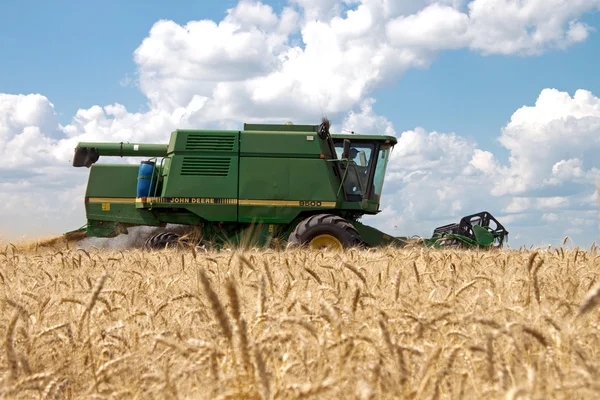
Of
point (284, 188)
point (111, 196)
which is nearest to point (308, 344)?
point (284, 188)

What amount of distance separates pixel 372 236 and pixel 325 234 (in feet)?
4.63

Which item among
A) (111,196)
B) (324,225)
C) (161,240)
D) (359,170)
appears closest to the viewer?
(324,225)

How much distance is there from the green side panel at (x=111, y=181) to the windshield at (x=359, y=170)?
3.98 meters

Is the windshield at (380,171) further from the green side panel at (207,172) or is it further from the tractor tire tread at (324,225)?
Answer: the green side panel at (207,172)

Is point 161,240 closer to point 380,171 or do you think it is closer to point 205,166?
point 205,166

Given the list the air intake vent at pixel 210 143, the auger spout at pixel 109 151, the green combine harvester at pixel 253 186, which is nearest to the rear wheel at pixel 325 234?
the green combine harvester at pixel 253 186

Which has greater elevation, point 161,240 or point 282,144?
point 282,144

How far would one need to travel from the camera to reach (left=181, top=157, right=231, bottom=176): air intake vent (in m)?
12.0

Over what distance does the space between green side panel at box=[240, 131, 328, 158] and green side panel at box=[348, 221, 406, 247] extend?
1.52 meters

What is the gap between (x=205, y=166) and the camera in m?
12.1

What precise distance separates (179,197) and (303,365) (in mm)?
10239

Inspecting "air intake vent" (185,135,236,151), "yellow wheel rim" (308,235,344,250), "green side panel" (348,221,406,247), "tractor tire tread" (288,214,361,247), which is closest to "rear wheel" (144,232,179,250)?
"air intake vent" (185,135,236,151)

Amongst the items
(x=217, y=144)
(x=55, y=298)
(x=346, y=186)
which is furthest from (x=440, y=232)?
(x=55, y=298)

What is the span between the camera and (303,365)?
2.07m
